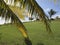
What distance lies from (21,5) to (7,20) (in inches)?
28.4

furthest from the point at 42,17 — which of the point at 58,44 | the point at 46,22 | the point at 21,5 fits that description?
the point at 58,44

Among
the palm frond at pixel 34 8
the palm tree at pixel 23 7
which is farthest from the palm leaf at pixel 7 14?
the palm frond at pixel 34 8

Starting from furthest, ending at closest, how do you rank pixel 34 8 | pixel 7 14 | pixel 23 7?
pixel 7 14 < pixel 34 8 < pixel 23 7

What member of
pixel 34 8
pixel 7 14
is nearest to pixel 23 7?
pixel 34 8

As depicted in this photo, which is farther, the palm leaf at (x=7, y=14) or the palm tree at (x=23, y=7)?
the palm leaf at (x=7, y=14)

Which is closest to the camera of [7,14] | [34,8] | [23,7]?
[23,7]

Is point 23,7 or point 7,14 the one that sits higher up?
point 23,7

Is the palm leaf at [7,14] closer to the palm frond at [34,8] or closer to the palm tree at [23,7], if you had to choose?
the palm tree at [23,7]

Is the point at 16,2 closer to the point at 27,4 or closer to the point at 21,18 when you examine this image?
the point at 27,4

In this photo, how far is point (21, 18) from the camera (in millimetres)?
8734

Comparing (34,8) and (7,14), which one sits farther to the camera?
(7,14)

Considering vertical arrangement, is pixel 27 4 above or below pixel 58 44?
above

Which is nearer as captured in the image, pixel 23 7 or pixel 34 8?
pixel 23 7

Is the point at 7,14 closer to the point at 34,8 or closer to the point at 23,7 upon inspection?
the point at 23,7
